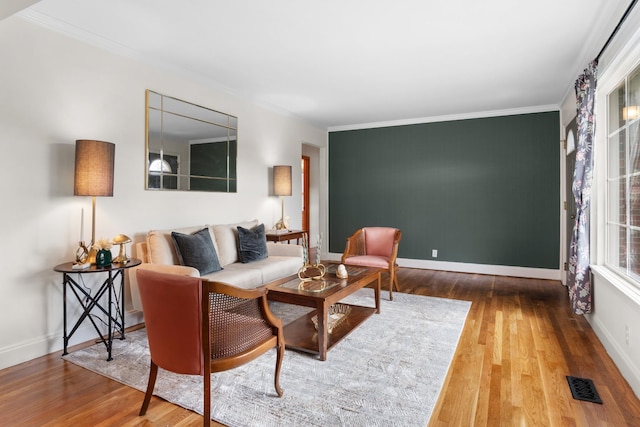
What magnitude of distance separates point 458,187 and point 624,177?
3.13 metres

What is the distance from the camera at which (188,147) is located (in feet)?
13.5

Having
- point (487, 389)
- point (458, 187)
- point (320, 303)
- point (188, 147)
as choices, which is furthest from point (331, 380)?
point (458, 187)

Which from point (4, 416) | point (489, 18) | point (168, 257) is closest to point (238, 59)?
point (168, 257)

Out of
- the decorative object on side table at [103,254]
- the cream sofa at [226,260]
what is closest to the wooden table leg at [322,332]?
the cream sofa at [226,260]

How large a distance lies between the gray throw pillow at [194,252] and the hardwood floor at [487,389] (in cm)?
117

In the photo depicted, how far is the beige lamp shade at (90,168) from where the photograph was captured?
2.74 metres

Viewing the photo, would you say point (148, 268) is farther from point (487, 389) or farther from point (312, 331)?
point (487, 389)

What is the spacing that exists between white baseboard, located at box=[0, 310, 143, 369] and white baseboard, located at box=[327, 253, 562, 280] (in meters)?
4.82

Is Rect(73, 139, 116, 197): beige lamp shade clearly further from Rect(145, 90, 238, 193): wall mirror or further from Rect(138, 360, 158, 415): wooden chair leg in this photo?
Rect(138, 360, 158, 415): wooden chair leg

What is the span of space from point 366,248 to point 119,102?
132 inches

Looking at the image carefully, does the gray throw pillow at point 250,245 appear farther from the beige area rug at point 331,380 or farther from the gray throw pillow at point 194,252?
the beige area rug at point 331,380

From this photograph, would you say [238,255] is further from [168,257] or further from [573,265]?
[573,265]

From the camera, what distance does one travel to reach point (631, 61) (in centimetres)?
266

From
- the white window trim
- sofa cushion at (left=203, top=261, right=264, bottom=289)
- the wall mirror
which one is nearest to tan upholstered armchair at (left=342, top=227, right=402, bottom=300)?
sofa cushion at (left=203, top=261, right=264, bottom=289)
